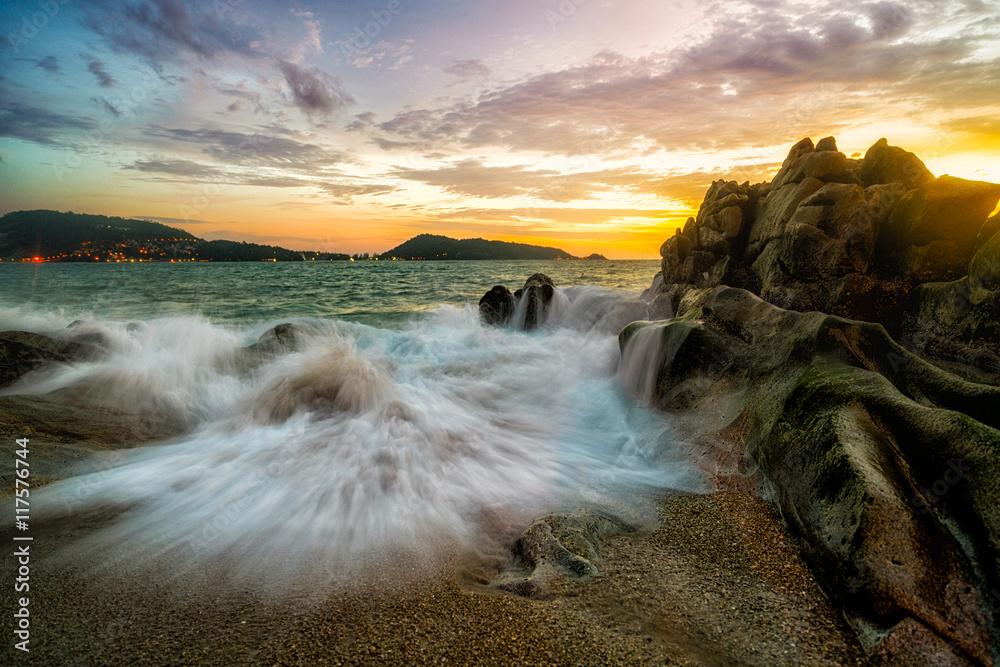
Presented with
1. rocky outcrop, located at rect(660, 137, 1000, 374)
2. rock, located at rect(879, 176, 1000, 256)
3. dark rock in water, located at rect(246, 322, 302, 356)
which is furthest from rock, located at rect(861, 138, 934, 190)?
dark rock in water, located at rect(246, 322, 302, 356)

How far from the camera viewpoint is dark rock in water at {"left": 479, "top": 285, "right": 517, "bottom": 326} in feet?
56.4

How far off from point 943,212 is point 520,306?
487 inches

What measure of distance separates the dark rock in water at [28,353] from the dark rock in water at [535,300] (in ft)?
41.5

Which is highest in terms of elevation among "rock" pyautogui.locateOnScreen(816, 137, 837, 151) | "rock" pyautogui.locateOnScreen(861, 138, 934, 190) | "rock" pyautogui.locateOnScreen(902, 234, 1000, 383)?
"rock" pyautogui.locateOnScreen(816, 137, 837, 151)

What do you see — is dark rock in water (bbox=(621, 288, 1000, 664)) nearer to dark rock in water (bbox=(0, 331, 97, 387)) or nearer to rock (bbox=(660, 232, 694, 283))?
rock (bbox=(660, 232, 694, 283))

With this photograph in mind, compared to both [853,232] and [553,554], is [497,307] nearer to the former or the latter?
[853,232]

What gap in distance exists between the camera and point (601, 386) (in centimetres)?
866

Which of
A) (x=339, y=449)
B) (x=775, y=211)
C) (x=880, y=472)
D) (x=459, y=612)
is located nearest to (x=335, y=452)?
(x=339, y=449)

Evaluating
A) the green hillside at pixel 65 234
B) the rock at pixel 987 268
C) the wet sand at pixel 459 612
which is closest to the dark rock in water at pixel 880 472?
the wet sand at pixel 459 612

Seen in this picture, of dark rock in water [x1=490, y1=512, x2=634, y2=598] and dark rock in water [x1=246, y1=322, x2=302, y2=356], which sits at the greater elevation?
dark rock in water [x1=246, y1=322, x2=302, y2=356]

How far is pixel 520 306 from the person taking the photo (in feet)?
57.1

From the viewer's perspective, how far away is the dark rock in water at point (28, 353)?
24.8ft

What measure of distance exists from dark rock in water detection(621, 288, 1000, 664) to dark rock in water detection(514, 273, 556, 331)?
1160cm

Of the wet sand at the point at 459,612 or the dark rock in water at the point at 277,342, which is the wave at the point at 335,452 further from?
the wet sand at the point at 459,612
